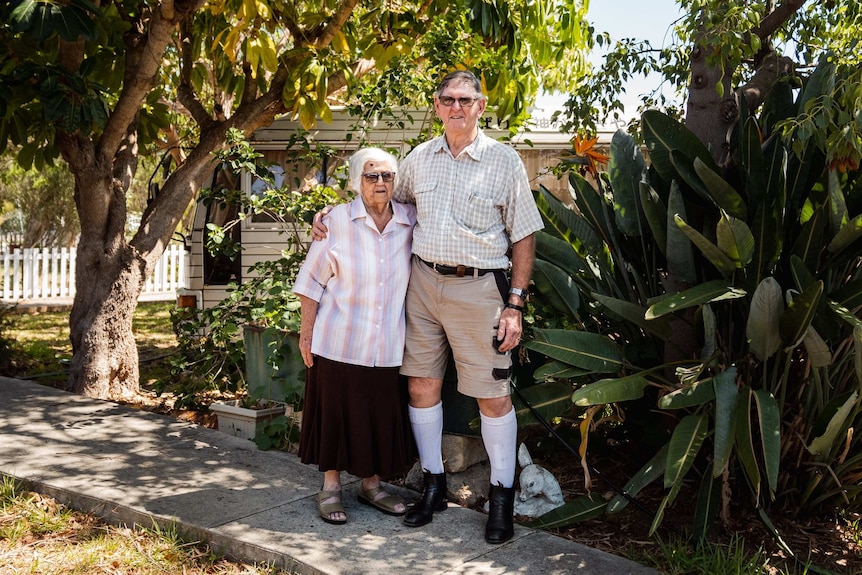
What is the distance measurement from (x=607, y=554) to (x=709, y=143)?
2.11 metres

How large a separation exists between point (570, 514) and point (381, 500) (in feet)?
3.01

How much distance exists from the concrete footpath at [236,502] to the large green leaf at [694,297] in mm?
1086

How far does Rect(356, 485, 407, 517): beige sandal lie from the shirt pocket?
138cm

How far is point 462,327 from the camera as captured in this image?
396cm

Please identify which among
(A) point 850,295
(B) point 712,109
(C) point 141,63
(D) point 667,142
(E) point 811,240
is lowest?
(A) point 850,295

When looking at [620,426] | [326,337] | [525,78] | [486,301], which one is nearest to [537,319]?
[620,426]

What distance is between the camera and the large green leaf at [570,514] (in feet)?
13.2

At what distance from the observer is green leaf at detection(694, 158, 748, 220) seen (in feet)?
12.3

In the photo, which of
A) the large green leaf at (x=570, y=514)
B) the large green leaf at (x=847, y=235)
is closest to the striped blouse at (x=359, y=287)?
the large green leaf at (x=570, y=514)

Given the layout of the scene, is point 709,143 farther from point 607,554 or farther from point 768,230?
point 607,554

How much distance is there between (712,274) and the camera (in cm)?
429

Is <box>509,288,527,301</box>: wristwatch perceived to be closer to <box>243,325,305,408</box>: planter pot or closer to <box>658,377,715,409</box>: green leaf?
<box>658,377,715,409</box>: green leaf

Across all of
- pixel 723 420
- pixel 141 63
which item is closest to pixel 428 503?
pixel 723 420

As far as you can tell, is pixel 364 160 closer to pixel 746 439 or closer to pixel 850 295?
pixel 746 439
